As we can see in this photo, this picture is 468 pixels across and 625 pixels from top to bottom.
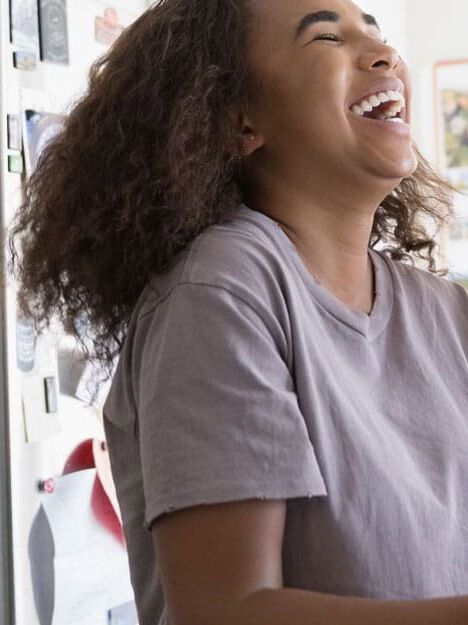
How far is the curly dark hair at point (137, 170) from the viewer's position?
2.82 ft

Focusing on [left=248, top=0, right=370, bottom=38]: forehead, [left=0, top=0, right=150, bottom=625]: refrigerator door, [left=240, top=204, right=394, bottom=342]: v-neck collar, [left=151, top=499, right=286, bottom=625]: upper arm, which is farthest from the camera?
[left=0, top=0, right=150, bottom=625]: refrigerator door

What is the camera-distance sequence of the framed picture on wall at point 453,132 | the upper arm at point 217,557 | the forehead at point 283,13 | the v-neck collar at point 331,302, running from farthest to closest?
1. the framed picture on wall at point 453,132
2. the forehead at point 283,13
3. the v-neck collar at point 331,302
4. the upper arm at point 217,557

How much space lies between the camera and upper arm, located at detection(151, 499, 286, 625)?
0.65 meters

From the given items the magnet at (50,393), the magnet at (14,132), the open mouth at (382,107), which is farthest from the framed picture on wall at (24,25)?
the open mouth at (382,107)

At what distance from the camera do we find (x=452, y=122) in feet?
10.7

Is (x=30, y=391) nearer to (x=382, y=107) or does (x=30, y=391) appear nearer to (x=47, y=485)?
→ (x=47, y=485)

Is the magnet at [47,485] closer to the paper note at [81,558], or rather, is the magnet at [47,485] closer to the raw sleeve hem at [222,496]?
the paper note at [81,558]

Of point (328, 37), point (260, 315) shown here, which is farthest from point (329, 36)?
point (260, 315)

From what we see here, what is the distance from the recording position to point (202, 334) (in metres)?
0.71

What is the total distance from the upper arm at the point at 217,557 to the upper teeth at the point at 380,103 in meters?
0.41

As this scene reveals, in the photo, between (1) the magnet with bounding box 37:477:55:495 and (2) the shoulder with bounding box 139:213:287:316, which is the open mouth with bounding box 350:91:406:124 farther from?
(1) the magnet with bounding box 37:477:55:495

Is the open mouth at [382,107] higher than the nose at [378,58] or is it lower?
lower

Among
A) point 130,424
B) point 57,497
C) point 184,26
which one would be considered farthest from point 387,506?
point 57,497

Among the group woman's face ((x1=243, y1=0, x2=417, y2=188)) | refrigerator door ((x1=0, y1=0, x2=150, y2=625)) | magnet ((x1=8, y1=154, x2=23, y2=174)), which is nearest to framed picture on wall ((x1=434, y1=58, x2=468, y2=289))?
refrigerator door ((x1=0, y1=0, x2=150, y2=625))
